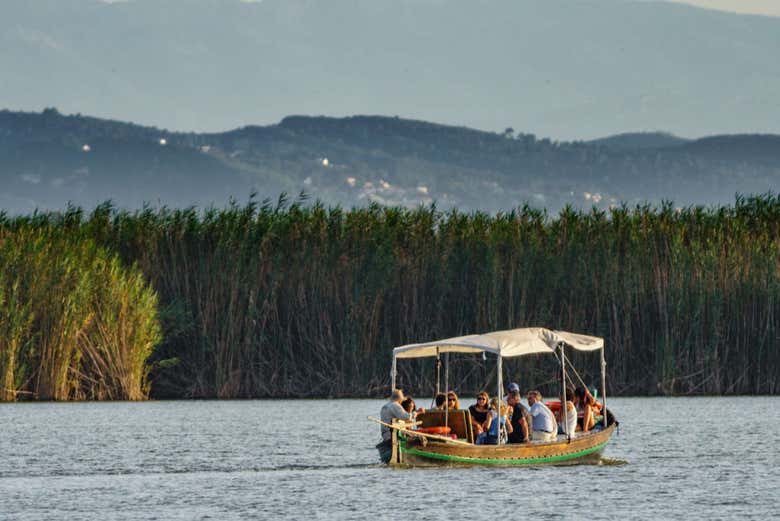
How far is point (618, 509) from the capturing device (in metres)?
27.0

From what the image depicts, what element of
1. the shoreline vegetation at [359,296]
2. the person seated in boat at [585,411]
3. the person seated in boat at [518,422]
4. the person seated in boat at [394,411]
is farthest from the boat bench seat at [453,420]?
the shoreline vegetation at [359,296]

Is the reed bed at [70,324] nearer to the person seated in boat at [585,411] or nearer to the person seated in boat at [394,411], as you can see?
the person seated in boat at [585,411]

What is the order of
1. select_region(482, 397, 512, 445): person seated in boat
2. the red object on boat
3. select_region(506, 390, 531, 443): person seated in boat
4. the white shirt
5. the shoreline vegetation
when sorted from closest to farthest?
the red object on boat, select_region(482, 397, 512, 445): person seated in boat, select_region(506, 390, 531, 443): person seated in boat, the white shirt, the shoreline vegetation

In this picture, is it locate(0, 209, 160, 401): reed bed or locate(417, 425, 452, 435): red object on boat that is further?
locate(0, 209, 160, 401): reed bed

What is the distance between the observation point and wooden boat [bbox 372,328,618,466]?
3114cm

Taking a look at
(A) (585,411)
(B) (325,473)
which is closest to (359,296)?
(A) (585,411)

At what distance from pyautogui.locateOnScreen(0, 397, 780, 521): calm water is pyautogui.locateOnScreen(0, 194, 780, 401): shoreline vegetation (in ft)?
4.84

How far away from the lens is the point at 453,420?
31.8 metres

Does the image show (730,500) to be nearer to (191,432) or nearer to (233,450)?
(233,450)

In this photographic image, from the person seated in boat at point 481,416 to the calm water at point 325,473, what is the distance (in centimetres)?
95

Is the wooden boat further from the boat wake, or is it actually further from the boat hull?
the boat wake

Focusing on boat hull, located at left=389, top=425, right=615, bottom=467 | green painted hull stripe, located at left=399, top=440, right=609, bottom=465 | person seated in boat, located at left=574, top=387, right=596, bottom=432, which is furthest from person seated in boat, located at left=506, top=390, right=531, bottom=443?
person seated in boat, located at left=574, top=387, right=596, bottom=432

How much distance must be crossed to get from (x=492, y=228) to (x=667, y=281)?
18.1 ft

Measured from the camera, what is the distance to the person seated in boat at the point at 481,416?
32156 millimetres
